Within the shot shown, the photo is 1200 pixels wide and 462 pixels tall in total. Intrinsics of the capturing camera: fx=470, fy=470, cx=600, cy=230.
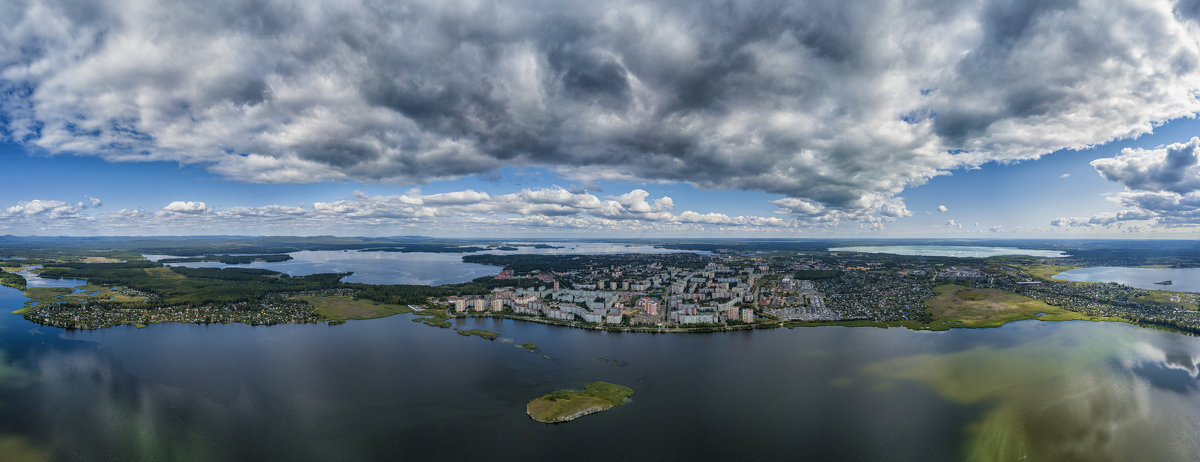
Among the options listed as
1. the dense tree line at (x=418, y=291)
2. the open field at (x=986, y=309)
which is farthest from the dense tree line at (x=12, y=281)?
the open field at (x=986, y=309)

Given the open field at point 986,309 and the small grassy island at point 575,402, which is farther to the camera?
the open field at point 986,309

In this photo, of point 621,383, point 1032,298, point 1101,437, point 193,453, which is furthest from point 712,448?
point 1032,298

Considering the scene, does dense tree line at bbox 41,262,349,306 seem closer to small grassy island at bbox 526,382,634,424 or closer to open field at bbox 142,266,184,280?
open field at bbox 142,266,184,280

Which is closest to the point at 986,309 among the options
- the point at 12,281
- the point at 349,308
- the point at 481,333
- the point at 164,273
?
the point at 481,333

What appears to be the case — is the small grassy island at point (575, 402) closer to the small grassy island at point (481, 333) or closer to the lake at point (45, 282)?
the small grassy island at point (481, 333)

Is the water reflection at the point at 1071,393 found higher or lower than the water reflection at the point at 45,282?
lower

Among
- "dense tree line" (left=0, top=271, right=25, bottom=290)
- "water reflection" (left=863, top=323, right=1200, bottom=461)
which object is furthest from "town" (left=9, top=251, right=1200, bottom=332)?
"water reflection" (left=863, top=323, right=1200, bottom=461)
